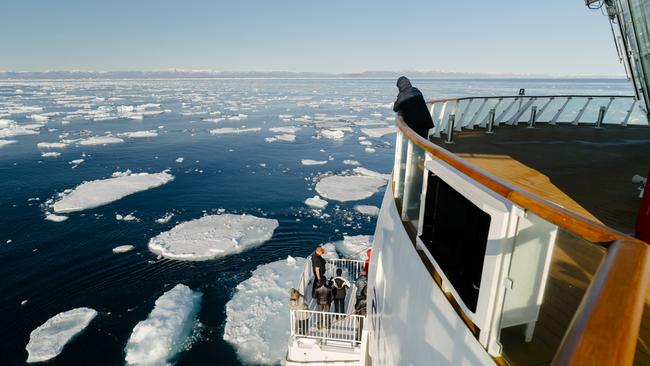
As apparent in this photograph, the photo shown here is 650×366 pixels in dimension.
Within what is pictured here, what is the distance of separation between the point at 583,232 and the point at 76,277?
1678cm

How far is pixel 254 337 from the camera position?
10516mm

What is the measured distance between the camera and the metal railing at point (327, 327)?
8.34m

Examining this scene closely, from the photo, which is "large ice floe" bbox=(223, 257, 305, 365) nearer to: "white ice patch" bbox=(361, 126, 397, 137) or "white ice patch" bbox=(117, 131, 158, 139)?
"white ice patch" bbox=(361, 126, 397, 137)

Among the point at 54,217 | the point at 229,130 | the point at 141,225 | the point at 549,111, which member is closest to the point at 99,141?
the point at 229,130

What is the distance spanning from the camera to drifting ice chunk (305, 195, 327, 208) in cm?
2059

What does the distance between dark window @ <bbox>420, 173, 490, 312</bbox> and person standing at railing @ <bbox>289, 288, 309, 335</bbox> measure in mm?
5702

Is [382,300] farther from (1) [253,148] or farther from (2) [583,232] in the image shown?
(1) [253,148]

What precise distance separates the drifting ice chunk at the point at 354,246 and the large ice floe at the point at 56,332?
31.4ft

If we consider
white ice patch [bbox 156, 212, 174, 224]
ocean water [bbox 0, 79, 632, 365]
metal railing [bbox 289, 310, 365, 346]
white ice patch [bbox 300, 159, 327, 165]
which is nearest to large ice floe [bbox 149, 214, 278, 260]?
ocean water [bbox 0, 79, 632, 365]

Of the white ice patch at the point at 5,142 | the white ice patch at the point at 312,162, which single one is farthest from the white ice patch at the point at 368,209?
the white ice patch at the point at 5,142

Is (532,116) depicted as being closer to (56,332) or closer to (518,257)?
(518,257)

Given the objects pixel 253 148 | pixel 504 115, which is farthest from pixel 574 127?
pixel 253 148

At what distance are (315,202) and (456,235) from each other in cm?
1847

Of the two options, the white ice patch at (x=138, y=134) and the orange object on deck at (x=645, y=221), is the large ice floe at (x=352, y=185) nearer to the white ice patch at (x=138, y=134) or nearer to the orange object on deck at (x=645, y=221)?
the orange object on deck at (x=645, y=221)
